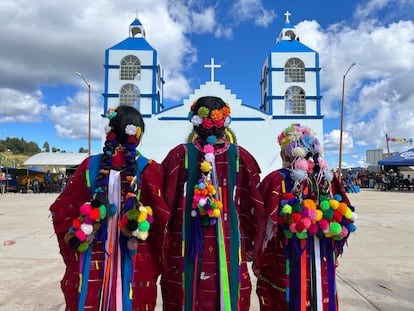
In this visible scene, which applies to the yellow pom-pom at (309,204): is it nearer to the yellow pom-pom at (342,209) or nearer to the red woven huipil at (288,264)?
the red woven huipil at (288,264)

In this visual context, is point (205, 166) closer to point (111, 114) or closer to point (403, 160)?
point (111, 114)

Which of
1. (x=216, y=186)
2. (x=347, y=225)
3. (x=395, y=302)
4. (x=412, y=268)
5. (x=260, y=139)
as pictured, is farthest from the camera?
(x=260, y=139)

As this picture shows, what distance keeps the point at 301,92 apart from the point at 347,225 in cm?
1893

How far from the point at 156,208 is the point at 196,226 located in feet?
0.98

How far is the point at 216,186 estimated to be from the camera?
2367 millimetres

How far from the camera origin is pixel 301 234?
2.44 m

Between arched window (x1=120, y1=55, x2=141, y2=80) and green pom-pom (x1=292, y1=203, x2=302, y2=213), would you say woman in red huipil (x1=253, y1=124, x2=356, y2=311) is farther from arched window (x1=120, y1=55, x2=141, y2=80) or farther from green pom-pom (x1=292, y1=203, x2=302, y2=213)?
arched window (x1=120, y1=55, x2=141, y2=80)

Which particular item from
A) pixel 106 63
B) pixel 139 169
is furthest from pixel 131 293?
pixel 106 63

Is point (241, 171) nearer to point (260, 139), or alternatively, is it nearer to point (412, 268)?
point (412, 268)

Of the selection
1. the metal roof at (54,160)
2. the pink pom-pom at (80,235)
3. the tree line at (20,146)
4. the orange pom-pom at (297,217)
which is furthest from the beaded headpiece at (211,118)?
the tree line at (20,146)

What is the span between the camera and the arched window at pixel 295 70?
20.3m

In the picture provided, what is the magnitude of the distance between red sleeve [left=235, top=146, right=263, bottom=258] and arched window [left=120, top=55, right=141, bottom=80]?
18979mm

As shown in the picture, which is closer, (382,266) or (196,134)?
(196,134)

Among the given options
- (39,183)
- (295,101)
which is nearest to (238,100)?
(295,101)
